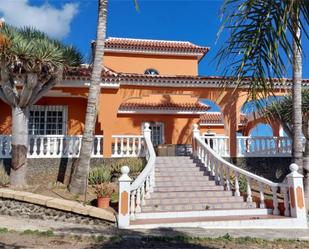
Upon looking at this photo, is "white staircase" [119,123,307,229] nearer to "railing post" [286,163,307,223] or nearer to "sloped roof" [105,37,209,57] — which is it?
"railing post" [286,163,307,223]

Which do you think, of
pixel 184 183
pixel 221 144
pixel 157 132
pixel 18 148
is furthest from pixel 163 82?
pixel 18 148

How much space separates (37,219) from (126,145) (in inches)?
245

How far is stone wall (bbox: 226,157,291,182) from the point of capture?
582 inches

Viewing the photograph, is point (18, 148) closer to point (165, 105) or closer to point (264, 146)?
point (264, 146)

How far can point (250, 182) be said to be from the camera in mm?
12297

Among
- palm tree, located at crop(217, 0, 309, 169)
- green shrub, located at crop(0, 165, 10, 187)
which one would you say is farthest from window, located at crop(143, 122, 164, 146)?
palm tree, located at crop(217, 0, 309, 169)

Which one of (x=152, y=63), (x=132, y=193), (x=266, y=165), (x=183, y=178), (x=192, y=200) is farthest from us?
Result: (x=152, y=63)

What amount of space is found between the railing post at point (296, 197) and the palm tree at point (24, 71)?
8308 mm

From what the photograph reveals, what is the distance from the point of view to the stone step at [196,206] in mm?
10203

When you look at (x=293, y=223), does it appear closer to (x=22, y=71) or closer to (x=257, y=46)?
(x=257, y=46)

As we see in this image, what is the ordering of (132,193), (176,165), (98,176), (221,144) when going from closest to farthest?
1. (132,193)
2. (98,176)
3. (176,165)
4. (221,144)

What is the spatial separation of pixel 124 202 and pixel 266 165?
8255 mm


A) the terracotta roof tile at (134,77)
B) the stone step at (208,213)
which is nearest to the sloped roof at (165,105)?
the terracotta roof tile at (134,77)

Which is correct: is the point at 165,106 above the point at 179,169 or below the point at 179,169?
above
